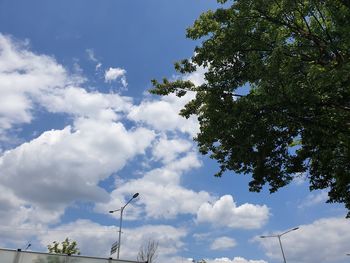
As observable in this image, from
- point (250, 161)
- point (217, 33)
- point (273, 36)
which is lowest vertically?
point (250, 161)

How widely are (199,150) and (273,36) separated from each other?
746 cm

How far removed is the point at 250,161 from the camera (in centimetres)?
1622

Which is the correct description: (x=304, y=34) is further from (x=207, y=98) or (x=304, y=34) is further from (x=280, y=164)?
(x=280, y=164)

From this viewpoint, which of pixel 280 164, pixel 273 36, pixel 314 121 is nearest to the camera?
pixel 273 36

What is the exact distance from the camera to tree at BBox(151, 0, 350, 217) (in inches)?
491

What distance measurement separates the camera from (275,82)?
40.7 feet

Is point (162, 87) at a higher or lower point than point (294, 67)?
higher

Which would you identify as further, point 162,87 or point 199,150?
point 199,150

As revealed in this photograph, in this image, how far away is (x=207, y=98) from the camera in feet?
48.1

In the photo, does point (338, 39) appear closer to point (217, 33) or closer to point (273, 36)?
point (273, 36)

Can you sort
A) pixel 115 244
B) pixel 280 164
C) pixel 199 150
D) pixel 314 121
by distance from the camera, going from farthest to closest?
1. pixel 115 244
2. pixel 199 150
3. pixel 280 164
4. pixel 314 121

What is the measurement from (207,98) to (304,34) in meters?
4.25

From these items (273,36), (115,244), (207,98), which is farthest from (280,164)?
(115,244)

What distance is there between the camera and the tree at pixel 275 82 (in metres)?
12.5
